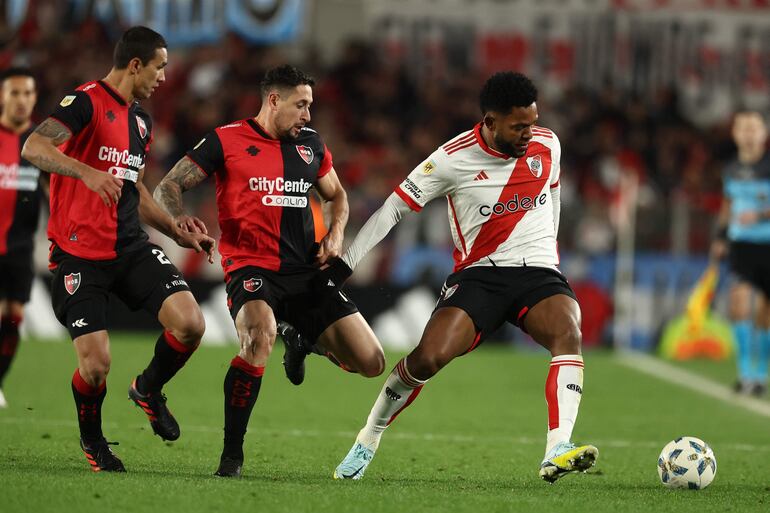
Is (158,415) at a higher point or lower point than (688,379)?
higher

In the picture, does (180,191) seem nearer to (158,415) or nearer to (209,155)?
(209,155)

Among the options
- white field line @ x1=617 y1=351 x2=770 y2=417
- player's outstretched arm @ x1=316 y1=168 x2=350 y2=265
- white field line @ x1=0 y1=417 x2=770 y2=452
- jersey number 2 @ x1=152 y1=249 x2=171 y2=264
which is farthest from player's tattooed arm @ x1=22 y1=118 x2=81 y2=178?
white field line @ x1=617 y1=351 x2=770 y2=417

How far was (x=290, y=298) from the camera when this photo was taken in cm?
753

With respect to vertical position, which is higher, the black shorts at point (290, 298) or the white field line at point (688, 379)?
the black shorts at point (290, 298)

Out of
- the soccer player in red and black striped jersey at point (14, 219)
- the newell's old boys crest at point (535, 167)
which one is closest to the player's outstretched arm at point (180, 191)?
the newell's old boys crest at point (535, 167)

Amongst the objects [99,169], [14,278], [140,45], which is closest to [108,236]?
[99,169]

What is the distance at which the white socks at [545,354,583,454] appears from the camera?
6.82 metres

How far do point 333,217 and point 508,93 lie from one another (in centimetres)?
136

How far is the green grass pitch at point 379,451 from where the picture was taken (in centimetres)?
613

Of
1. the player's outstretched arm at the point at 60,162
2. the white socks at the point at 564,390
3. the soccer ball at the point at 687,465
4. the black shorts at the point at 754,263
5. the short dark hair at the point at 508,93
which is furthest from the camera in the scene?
the black shorts at the point at 754,263

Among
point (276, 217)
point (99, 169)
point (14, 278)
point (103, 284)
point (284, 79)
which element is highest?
point (284, 79)

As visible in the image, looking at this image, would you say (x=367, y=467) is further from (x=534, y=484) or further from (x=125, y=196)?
(x=125, y=196)

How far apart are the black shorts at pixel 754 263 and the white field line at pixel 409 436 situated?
394 centimetres

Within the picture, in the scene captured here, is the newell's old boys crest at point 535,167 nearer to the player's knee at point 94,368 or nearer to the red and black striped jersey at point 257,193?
the red and black striped jersey at point 257,193
